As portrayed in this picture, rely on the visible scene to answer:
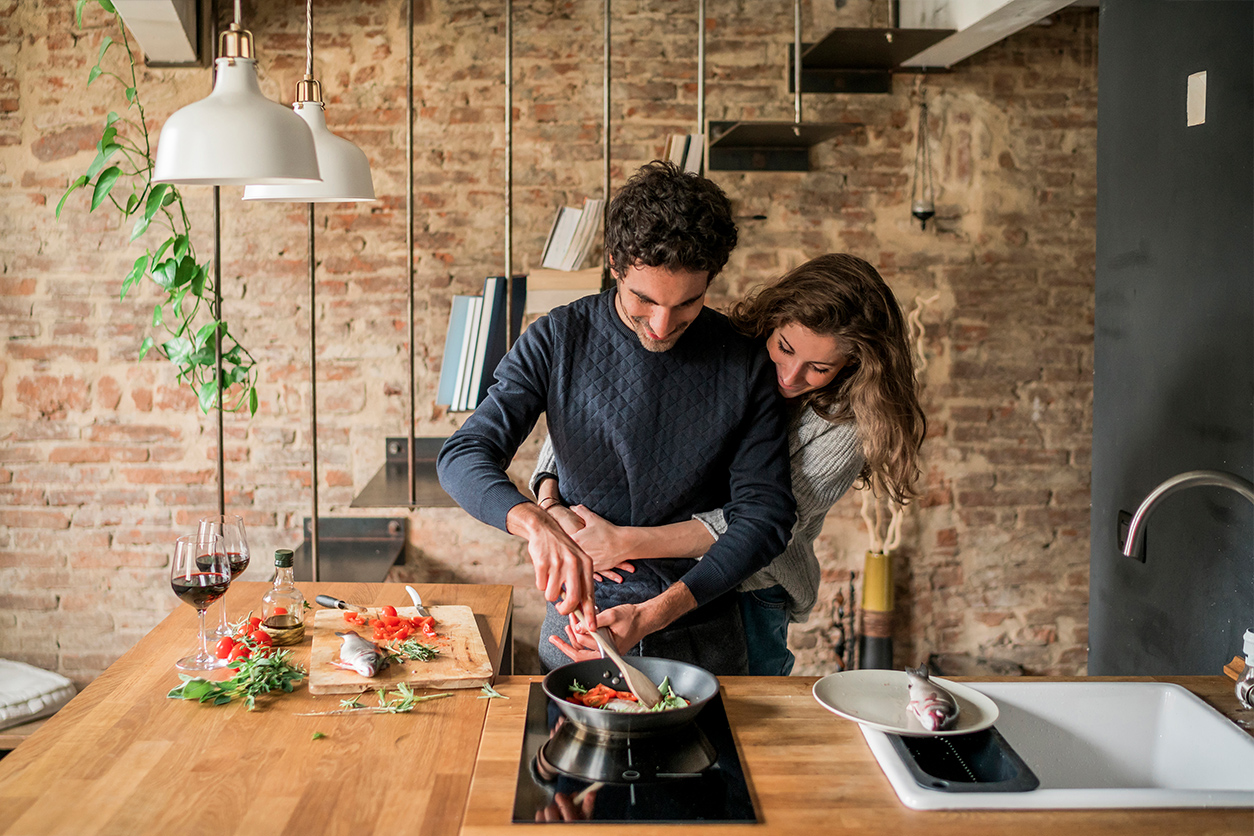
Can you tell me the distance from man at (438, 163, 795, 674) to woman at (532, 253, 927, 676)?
0.18 ft

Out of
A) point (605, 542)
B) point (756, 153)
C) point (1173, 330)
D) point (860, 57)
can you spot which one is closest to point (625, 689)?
point (605, 542)

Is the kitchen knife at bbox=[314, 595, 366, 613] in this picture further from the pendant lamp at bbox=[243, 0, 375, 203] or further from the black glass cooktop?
the pendant lamp at bbox=[243, 0, 375, 203]

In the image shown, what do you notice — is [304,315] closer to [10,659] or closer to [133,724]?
[10,659]

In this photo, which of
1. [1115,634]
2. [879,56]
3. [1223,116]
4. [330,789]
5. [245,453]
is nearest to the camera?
[330,789]

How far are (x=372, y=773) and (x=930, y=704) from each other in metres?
0.77

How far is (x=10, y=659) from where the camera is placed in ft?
11.8

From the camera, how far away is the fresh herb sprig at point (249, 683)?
148 cm

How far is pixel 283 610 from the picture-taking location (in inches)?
69.6

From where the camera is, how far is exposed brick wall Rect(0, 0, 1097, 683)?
341cm

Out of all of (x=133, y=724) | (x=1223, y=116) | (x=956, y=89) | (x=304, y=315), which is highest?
(x=956, y=89)

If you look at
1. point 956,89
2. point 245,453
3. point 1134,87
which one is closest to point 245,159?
point 1134,87

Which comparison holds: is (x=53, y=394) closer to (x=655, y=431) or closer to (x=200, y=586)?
(x=200, y=586)

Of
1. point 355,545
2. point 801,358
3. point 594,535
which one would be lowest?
point 355,545

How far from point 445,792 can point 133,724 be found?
20.3 inches
